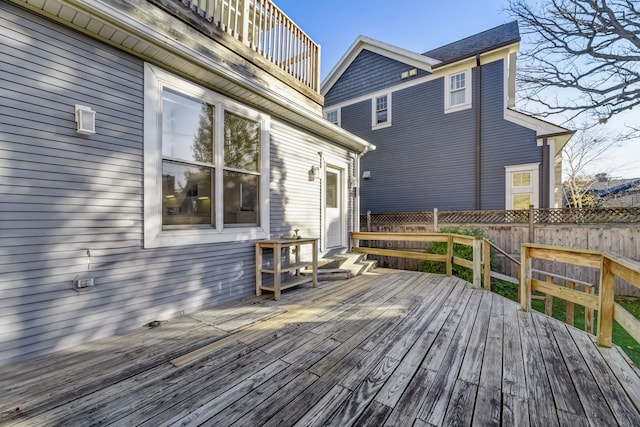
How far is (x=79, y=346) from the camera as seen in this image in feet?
7.89

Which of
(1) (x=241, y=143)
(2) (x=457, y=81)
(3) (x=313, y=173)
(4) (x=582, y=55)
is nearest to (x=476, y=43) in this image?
(2) (x=457, y=81)

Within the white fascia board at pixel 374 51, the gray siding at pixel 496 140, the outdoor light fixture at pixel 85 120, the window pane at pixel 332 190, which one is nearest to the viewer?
the outdoor light fixture at pixel 85 120

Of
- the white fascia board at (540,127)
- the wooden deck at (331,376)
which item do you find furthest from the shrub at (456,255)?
the white fascia board at (540,127)

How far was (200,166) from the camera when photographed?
338cm

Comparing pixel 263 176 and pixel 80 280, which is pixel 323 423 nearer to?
pixel 80 280

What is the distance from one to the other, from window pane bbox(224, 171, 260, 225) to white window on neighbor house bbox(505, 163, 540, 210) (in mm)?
7589

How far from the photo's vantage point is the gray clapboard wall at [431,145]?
8312mm

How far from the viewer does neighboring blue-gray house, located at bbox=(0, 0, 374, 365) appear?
2.18 metres

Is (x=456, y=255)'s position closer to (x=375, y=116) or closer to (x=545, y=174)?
(x=545, y=174)

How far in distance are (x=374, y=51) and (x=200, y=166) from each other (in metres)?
9.92

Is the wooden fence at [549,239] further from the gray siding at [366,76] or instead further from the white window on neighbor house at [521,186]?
Answer: the gray siding at [366,76]

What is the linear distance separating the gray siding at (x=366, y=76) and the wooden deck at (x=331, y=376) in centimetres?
948

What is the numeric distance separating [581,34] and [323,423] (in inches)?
447

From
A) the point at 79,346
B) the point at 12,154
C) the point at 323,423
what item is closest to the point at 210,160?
the point at 12,154
